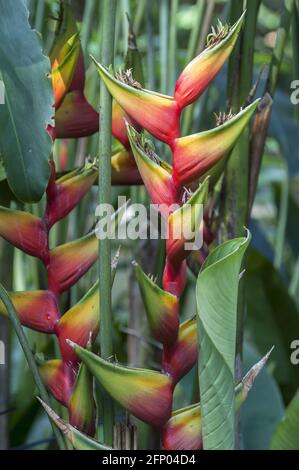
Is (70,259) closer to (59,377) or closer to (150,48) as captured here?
(59,377)

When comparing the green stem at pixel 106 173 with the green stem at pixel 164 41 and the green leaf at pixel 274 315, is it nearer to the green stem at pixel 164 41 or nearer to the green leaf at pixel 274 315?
the green stem at pixel 164 41

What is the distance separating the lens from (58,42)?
0.55 meters

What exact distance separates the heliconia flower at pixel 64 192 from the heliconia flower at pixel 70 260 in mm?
22

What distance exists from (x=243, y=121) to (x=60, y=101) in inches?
5.8

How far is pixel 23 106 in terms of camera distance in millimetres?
488

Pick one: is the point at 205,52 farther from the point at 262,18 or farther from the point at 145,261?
A: the point at 262,18

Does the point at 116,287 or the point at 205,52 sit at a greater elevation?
the point at 205,52

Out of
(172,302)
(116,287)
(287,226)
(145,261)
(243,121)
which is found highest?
(243,121)

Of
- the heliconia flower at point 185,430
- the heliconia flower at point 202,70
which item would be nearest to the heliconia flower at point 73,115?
the heliconia flower at point 202,70

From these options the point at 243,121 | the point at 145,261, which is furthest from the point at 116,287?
the point at 243,121

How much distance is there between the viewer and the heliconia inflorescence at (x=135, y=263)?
443mm

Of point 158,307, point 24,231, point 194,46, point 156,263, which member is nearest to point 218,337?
point 158,307

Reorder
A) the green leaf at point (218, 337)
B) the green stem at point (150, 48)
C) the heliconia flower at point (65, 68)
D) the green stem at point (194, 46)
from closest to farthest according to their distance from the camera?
1. the green leaf at point (218, 337)
2. the heliconia flower at point (65, 68)
3. the green stem at point (194, 46)
4. the green stem at point (150, 48)

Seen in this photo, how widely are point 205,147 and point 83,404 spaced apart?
17 cm
